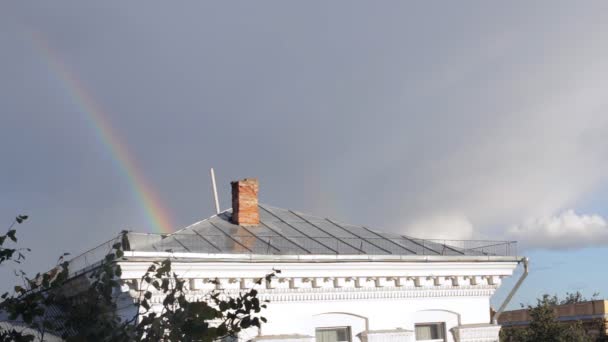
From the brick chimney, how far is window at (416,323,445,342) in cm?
502

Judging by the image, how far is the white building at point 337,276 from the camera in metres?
17.0

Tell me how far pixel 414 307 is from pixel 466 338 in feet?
5.12

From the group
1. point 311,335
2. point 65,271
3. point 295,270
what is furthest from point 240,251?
point 65,271

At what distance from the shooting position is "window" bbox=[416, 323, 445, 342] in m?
19.3

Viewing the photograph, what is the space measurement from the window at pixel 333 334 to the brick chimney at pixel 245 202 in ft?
13.7

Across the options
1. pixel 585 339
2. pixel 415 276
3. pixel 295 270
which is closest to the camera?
pixel 295 270

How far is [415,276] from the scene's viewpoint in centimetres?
1897

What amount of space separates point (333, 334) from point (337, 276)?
51.2 inches

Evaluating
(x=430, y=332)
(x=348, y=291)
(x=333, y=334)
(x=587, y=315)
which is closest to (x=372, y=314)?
(x=348, y=291)

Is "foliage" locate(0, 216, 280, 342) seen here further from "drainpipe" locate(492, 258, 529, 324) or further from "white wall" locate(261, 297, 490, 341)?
"drainpipe" locate(492, 258, 529, 324)

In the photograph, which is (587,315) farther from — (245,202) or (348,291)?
(348,291)

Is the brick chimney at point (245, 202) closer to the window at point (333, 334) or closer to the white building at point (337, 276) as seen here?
the white building at point (337, 276)

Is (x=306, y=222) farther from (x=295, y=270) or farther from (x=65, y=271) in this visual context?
(x=65, y=271)

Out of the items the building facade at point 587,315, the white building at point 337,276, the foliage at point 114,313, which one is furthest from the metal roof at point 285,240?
the building facade at point 587,315
